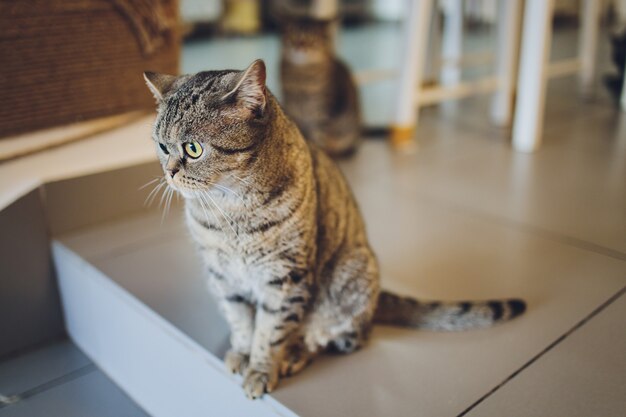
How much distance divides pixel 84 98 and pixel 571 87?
8.42ft

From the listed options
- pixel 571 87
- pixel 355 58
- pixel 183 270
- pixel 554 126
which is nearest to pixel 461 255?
pixel 183 270

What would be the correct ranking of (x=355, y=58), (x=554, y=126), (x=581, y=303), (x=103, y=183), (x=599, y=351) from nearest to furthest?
(x=599, y=351), (x=581, y=303), (x=103, y=183), (x=554, y=126), (x=355, y=58)

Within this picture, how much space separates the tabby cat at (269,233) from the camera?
2.62 ft

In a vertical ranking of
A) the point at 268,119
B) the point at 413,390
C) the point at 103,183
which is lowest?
the point at 413,390

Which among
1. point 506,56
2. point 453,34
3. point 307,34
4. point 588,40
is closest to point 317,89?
point 307,34

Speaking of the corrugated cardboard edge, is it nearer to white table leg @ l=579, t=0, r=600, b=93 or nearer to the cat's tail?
the cat's tail

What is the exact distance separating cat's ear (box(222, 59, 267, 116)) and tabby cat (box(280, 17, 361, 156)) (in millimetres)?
1229

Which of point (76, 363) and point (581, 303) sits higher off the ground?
point (581, 303)

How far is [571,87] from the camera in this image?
3.14 m

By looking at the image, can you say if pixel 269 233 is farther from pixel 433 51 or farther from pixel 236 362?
pixel 433 51

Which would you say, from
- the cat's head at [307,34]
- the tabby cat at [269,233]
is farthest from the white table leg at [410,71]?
the tabby cat at [269,233]

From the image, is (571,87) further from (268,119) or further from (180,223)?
(268,119)

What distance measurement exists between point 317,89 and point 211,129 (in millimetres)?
1294

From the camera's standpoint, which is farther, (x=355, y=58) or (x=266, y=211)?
(x=355, y=58)
